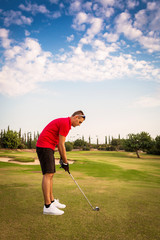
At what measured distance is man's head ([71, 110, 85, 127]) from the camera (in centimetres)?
440

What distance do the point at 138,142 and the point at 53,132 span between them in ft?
138

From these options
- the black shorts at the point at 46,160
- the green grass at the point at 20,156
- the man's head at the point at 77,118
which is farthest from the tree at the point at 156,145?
the black shorts at the point at 46,160

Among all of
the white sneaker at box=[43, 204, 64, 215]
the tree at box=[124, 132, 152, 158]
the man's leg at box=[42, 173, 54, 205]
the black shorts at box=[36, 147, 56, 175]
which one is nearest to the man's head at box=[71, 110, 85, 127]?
the black shorts at box=[36, 147, 56, 175]

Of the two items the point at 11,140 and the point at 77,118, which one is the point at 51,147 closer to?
the point at 77,118

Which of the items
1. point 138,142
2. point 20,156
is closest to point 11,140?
point 20,156

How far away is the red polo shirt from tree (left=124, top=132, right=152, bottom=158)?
133 feet

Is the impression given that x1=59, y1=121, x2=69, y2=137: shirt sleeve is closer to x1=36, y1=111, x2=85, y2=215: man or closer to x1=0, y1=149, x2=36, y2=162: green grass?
x1=36, y1=111, x2=85, y2=215: man

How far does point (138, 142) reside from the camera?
43.0 meters

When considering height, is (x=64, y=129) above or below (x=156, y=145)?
above

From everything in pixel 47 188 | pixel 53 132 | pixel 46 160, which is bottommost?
pixel 47 188

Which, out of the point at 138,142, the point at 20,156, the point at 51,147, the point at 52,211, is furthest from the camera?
the point at 138,142

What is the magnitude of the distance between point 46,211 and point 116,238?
5.30 feet

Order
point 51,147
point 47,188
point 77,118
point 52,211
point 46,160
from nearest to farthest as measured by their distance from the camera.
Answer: point 52,211
point 47,188
point 46,160
point 51,147
point 77,118

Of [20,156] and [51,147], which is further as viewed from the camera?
[20,156]
